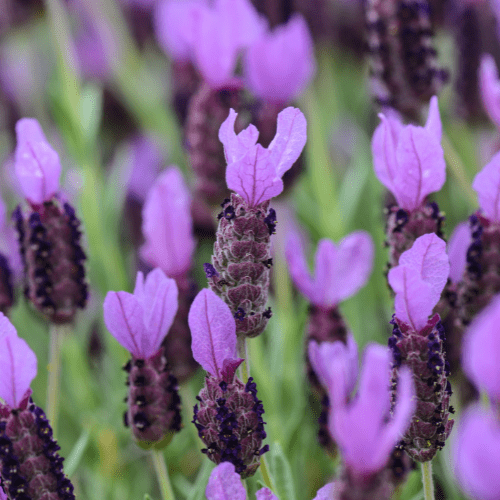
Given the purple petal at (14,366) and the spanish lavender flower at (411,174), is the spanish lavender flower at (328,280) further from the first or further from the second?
the purple petal at (14,366)

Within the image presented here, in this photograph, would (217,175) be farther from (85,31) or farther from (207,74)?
(85,31)

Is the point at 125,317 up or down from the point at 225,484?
up

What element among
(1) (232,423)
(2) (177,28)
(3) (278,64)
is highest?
(2) (177,28)

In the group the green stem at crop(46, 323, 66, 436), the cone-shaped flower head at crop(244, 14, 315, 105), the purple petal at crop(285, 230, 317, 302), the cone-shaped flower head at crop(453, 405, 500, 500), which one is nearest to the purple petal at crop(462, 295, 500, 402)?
the cone-shaped flower head at crop(453, 405, 500, 500)

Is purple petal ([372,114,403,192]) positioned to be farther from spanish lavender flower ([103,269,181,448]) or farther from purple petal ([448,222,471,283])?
spanish lavender flower ([103,269,181,448])

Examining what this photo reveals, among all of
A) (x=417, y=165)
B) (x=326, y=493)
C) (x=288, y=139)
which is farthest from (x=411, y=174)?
(x=326, y=493)

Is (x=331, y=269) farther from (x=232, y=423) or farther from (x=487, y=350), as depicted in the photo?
(x=487, y=350)

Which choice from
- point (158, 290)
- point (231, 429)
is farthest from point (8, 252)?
point (231, 429)

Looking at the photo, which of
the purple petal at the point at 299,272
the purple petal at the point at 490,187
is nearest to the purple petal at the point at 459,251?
the purple petal at the point at 490,187
